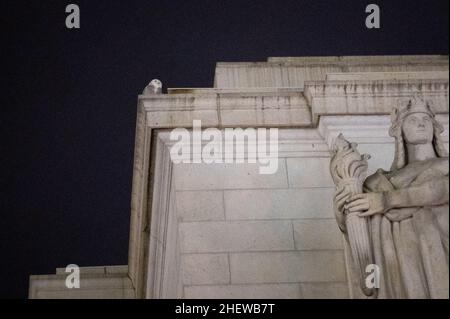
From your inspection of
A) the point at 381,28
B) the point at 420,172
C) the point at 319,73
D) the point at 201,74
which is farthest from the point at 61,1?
the point at 420,172

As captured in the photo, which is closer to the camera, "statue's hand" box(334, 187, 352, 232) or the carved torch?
the carved torch

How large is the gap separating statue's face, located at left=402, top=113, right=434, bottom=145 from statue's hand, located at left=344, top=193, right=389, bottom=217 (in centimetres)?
131

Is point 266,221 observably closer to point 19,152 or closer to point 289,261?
point 289,261

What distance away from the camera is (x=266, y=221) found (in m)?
23.5

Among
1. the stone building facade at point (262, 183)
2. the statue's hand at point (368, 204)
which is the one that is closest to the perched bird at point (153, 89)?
the stone building facade at point (262, 183)

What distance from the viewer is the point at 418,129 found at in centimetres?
2170

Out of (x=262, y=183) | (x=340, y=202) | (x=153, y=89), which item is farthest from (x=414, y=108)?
(x=153, y=89)

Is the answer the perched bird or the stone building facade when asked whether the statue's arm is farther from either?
the perched bird

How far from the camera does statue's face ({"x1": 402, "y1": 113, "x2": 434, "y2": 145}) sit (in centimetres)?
2169

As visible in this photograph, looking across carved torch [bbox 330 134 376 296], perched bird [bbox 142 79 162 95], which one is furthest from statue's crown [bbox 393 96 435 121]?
perched bird [bbox 142 79 162 95]

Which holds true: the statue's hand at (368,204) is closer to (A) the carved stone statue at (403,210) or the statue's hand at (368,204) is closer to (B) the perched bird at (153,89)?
(A) the carved stone statue at (403,210)

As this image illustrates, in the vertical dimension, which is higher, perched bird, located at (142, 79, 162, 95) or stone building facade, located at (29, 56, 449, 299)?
perched bird, located at (142, 79, 162, 95)
